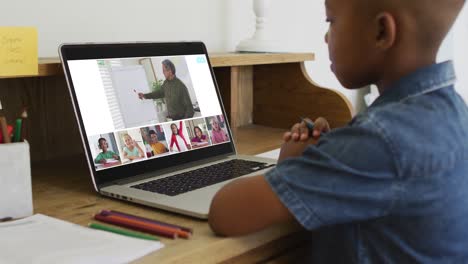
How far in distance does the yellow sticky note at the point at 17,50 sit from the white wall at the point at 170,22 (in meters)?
0.28

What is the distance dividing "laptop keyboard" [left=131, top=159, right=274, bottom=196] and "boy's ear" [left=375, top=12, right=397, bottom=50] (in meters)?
0.35

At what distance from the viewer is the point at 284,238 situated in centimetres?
74

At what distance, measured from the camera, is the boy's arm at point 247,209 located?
2.15 feet

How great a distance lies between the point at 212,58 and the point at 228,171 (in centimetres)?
31

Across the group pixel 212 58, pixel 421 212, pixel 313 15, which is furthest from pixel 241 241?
pixel 313 15

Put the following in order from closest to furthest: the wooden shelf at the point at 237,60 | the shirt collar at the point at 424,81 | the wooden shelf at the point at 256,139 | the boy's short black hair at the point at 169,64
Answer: the shirt collar at the point at 424,81 < the wooden shelf at the point at 237,60 < the boy's short black hair at the point at 169,64 < the wooden shelf at the point at 256,139

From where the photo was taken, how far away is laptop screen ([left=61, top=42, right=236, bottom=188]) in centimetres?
89

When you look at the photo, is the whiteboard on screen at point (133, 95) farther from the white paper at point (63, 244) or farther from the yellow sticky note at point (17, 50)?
the white paper at point (63, 244)

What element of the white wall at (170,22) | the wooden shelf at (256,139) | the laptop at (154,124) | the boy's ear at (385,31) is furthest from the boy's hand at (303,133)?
the white wall at (170,22)

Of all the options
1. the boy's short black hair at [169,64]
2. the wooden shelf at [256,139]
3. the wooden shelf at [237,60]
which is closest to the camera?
the wooden shelf at [237,60]

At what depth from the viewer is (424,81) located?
2.25ft

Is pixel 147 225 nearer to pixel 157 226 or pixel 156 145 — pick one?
pixel 157 226

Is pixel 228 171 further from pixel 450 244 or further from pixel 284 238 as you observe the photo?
pixel 450 244

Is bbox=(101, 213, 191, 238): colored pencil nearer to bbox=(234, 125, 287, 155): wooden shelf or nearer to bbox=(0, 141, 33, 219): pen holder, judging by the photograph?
bbox=(0, 141, 33, 219): pen holder
